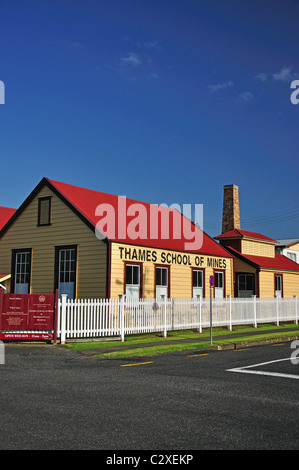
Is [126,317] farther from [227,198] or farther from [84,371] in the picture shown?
[227,198]

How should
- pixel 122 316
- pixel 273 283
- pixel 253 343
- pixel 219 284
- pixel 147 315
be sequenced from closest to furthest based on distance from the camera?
pixel 253 343
pixel 122 316
pixel 147 315
pixel 219 284
pixel 273 283

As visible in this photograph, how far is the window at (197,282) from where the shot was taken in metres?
27.5

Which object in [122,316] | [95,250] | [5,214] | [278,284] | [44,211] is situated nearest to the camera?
[122,316]

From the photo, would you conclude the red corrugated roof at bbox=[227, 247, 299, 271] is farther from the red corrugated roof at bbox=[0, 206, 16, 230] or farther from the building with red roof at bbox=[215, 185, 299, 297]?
the red corrugated roof at bbox=[0, 206, 16, 230]

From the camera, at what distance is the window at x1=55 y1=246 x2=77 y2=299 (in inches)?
912

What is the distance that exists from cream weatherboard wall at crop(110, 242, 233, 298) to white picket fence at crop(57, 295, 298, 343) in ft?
5.15

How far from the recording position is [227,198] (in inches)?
1642

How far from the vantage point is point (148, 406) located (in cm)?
755

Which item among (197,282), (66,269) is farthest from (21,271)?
(197,282)

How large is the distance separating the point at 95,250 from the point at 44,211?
13.9ft

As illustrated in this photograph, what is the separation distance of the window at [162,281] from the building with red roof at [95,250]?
0.17 feet

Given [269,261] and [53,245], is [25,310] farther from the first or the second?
[269,261]

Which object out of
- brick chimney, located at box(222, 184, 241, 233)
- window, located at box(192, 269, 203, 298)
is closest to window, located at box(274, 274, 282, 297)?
brick chimney, located at box(222, 184, 241, 233)

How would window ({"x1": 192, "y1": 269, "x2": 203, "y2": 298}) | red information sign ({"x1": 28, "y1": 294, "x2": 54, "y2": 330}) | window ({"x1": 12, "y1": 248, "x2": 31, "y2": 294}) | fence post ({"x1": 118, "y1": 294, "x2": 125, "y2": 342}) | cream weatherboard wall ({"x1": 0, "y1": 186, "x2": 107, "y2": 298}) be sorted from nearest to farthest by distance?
red information sign ({"x1": 28, "y1": 294, "x2": 54, "y2": 330}) → fence post ({"x1": 118, "y1": 294, "x2": 125, "y2": 342}) → cream weatherboard wall ({"x1": 0, "y1": 186, "x2": 107, "y2": 298}) → window ({"x1": 12, "y1": 248, "x2": 31, "y2": 294}) → window ({"x1": 192, "y1": 269, "x2": 203, "y2": 298})
